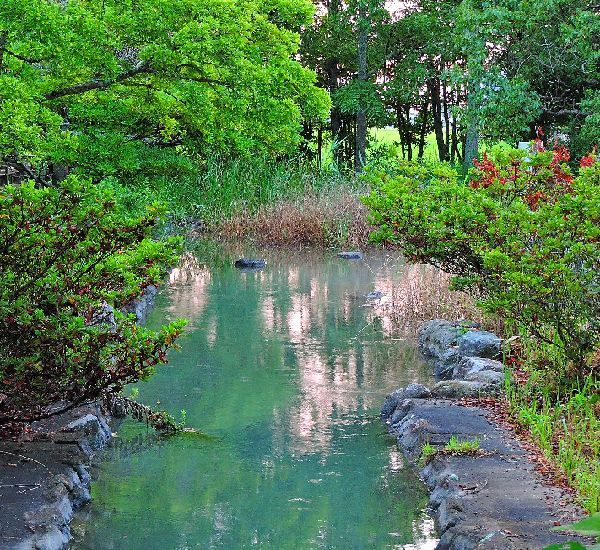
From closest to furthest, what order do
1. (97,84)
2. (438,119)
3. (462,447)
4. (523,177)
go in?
1. (462,447)
2. (523,177)
3. (97,84)
4. (438,119)

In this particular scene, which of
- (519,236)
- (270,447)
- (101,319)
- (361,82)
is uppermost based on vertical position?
(361,82)

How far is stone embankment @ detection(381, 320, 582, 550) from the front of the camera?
445cm

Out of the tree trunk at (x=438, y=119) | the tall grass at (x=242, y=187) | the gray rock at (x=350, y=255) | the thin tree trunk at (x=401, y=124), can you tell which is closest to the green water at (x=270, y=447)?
the gray rock at (x=350, y=255)

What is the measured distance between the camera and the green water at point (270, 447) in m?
5.07

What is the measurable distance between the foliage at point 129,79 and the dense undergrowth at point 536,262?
12.3 feet

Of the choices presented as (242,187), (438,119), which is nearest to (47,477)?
(242,187)

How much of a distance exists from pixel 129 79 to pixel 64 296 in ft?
24.9

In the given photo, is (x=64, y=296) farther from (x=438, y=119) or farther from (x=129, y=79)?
(x=438, y=119)

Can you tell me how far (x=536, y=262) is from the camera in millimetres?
6586

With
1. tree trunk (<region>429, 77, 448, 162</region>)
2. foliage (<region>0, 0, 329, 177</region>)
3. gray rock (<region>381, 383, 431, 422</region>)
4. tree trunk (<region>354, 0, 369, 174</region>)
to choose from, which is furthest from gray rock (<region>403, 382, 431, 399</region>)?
tree trunk (<region>429, 77, 448, 162</region>)

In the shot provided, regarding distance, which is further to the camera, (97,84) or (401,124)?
(401,124)

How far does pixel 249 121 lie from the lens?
1279cm

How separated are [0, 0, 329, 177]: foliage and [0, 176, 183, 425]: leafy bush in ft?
13.5

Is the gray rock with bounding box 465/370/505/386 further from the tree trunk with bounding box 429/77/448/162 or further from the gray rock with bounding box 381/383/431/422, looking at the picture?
the tree trunk with bounding box 429/77/448/162
